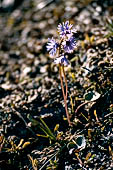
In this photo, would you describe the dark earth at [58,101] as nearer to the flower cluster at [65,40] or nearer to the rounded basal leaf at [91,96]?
the rounded basal leaf at [91,96]

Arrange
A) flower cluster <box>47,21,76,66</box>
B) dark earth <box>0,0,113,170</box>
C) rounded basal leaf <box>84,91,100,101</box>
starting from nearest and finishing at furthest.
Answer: flower cluster <box>47,21,76,66</box> → dark earth <box>0,0,113,170</box> → rounded basal leaf <box>84,91,100,101</box>

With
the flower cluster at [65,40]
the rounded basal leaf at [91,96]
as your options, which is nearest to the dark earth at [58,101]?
the rounded basal leaf at [91,96]

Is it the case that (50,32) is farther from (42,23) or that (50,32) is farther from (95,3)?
(95,3)

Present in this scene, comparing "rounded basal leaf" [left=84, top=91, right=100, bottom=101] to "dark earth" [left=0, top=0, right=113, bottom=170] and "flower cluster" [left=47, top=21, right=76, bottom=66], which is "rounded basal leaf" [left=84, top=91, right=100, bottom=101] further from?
"flower cluster" [left=47, top=21, right=76, bottom=66]

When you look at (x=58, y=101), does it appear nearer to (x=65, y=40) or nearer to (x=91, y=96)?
(x=91, y=96)

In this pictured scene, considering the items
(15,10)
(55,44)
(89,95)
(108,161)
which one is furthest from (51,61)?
(15,10)

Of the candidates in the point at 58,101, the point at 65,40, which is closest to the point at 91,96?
the point at 58,101

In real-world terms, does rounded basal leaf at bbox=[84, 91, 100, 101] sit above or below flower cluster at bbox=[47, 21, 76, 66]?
below

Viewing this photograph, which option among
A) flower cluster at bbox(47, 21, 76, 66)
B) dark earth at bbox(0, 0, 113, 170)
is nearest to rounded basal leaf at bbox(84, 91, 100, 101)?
dark earth at bbox(0, 0, 113, 170)

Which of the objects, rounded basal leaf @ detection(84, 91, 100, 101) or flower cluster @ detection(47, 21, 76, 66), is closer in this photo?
flower cluster @ detection(47, 21, 76, 66)
